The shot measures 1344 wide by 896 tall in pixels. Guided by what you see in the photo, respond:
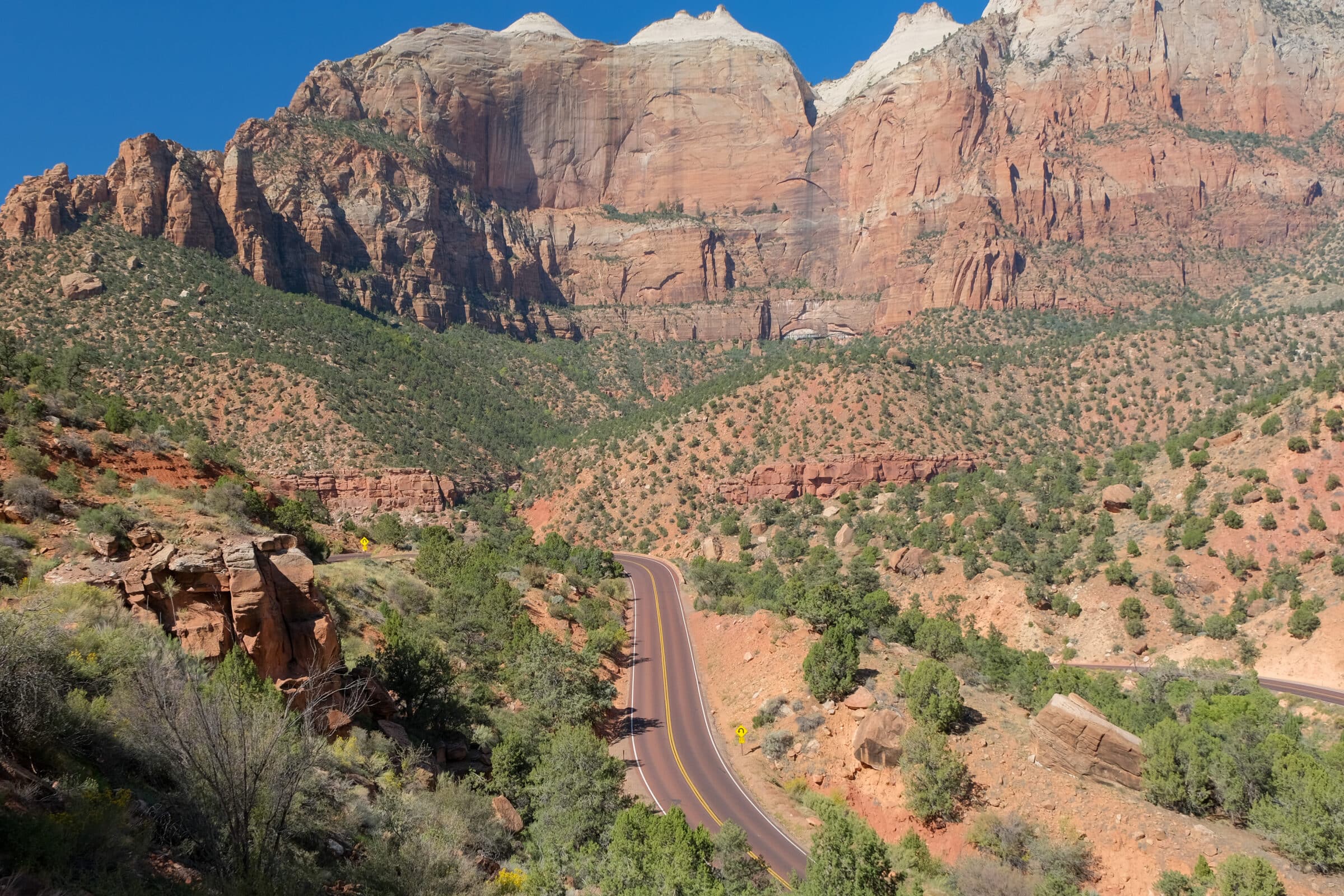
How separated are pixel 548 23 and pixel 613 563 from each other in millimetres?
168029

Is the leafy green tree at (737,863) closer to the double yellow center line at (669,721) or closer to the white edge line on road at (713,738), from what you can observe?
the double yellow center line at (669,721)

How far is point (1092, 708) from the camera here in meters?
23.9

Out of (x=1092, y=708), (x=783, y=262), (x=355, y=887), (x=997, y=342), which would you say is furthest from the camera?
(x=783, y=262)

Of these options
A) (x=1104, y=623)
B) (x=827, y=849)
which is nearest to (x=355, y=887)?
(x=827, y=849)

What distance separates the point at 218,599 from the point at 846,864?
1508 cm

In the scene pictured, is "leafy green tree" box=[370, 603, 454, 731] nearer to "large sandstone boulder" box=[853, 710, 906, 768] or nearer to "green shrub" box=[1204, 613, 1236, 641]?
"large sandstone boulder" box=[853, 710, 906, 768]

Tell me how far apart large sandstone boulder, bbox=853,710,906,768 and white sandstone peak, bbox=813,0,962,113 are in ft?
574

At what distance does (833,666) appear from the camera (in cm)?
2708

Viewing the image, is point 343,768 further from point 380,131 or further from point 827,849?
point 380,131

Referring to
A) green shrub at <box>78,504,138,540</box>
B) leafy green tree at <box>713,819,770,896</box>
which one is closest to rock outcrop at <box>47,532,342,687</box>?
green shrub at <box>78,504,138,540</box>

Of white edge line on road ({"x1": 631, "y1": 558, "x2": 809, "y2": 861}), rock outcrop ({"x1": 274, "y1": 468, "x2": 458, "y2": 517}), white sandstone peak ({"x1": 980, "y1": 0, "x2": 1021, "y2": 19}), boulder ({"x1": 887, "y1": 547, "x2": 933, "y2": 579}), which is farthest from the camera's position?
white sandstone peak ({"x1": 980, "y1": 0, "x2": 1021, "y2": 19})

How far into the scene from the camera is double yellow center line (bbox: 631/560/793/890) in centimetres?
2017

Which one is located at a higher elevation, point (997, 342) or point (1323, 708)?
point (997, 342)

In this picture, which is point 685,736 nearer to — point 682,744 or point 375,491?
point 682,744
